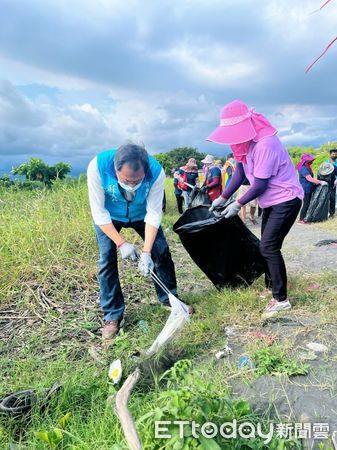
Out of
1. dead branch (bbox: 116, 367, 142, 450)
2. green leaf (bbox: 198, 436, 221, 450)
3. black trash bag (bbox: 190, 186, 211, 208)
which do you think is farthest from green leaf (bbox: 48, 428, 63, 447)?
black trash bag (bbox: 190, 186, 211, 208)

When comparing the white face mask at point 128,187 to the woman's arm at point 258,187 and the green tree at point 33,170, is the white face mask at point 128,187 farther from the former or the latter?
the green tree at point 33,170

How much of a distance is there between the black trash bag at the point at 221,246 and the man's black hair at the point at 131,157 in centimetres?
81

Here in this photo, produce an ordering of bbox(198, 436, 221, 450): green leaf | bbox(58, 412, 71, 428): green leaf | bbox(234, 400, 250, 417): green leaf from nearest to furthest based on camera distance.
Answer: bbox(198, 436, 221, 450): green leaf < bbox(234, 400, 250, 417): green leaf < bbox(58, 412, 71, 428): green leaf

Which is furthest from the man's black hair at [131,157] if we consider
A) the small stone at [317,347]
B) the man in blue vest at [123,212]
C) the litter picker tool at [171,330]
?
the small stone at [317,347]

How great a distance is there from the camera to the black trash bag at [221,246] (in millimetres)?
3064

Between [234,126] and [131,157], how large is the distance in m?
0.80

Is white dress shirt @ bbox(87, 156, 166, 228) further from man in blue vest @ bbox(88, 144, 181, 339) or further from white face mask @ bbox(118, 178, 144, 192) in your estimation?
white face mask @ bbox(118, 178, 144, 192)

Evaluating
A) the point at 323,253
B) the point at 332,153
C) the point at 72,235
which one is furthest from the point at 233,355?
the point at 332,153

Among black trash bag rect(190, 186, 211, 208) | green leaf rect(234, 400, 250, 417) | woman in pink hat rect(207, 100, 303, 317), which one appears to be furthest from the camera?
black trash bag rect(190, 186, 211, 208)

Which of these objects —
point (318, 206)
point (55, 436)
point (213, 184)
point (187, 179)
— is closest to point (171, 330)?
point (55, 436)

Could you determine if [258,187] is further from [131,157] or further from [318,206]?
[318,206]

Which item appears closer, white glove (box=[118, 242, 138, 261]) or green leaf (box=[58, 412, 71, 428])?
green leaf (box=[58, 412, 71, 428])

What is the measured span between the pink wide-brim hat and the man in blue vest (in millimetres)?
481

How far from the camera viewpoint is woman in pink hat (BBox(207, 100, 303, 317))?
2.68m
